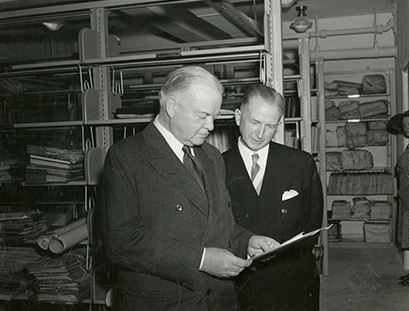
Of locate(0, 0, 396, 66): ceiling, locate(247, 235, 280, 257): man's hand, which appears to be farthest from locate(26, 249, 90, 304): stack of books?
locate(0, 0, 396, 66): ceiling

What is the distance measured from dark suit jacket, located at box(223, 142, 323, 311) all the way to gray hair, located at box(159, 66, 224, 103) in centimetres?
73

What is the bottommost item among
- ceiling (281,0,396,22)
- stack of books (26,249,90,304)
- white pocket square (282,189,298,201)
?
stack of books (26,249,90,304)

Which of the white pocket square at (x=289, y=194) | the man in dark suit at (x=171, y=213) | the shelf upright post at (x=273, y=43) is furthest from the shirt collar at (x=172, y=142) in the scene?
the shelf upright post at (x=273, y=43)

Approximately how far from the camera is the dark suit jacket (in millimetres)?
2178

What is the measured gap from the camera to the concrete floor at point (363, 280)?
4.40 metres

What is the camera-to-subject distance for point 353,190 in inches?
263

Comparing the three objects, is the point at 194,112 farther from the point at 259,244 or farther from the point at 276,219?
the point at 276,219

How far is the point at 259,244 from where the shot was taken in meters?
1.75

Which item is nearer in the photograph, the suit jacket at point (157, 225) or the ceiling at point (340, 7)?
the suit jacket at point (157, 225)

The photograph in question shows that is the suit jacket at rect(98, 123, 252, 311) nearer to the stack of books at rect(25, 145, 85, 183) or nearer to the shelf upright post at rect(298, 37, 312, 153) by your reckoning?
the stack of books at rect(25, 145, 85, 183)

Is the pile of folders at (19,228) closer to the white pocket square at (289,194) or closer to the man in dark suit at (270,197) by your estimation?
the man in dark suit at (270,197)

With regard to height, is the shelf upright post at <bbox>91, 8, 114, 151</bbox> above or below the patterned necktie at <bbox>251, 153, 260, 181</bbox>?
above

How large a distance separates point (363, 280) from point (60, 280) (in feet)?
12.3

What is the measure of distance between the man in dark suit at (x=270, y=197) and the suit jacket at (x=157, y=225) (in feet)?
1.77
